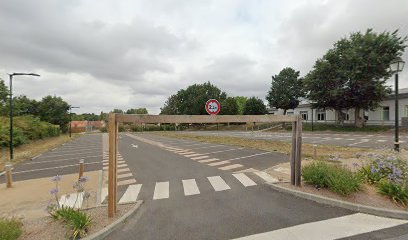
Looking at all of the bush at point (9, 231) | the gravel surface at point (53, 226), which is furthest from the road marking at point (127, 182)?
the bush at point (9, 231)

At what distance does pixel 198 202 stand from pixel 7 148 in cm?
2039

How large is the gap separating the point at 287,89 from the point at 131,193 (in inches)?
1869

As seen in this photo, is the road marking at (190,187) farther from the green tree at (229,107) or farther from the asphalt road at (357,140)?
the green tree at (229,107)

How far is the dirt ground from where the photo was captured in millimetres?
5980

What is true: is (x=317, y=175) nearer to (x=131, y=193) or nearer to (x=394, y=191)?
(x=394, y=191)

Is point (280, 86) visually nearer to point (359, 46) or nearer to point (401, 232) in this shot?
point (359, 46)

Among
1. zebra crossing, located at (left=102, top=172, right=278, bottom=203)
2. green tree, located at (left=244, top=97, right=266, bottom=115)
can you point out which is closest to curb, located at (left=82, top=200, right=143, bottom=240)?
zebra crossing, located at (left=102, top=172, right=278, bottom=203)

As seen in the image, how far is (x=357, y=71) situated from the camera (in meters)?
29.6

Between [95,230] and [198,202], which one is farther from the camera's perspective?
[198,202]

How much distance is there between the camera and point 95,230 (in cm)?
442

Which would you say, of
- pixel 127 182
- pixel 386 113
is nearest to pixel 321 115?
pixel 386 113

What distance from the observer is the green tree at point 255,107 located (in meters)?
58.4

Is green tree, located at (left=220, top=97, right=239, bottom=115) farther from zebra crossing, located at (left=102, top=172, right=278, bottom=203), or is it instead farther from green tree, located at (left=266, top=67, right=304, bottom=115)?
zebra crossing, located at (left=102, top=172, right=278, bottom=203)

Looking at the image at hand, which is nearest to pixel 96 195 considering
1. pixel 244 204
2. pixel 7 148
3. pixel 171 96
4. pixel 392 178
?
pixel 244 204
